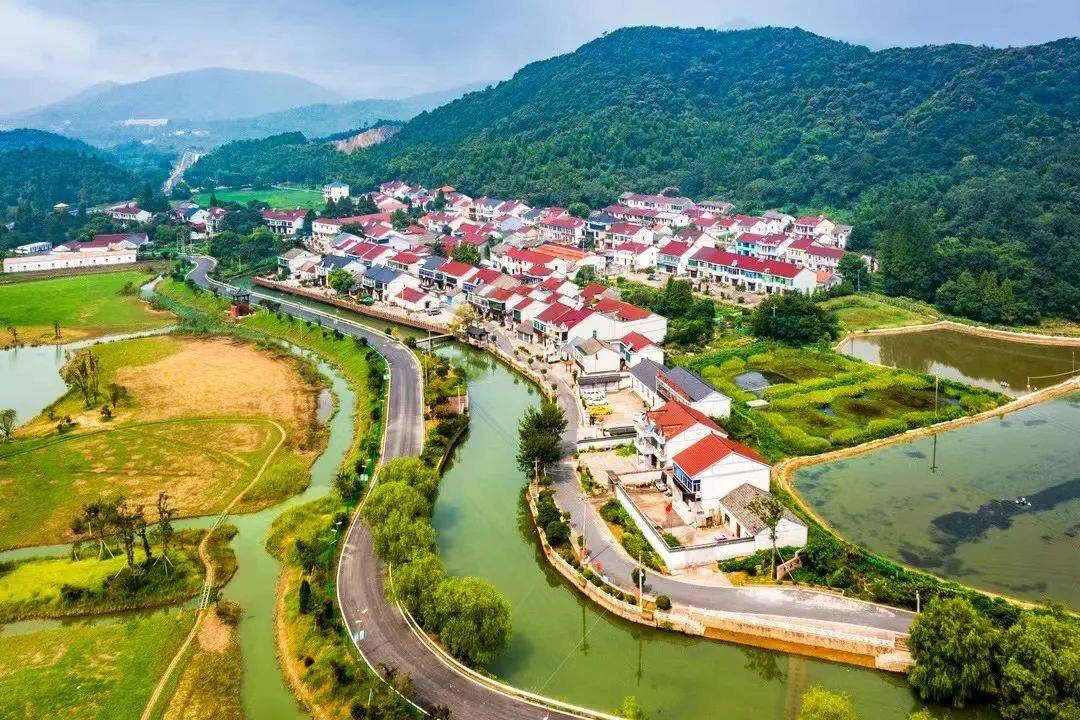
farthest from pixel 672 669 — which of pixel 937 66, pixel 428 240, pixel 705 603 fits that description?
pixel 937 66

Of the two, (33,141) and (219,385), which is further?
(33,141)

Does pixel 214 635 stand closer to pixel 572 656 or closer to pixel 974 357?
pixel 572 656

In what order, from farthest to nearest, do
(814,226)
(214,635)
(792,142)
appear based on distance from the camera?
1. (792,142)
2. (814,226)
3. (214,635)

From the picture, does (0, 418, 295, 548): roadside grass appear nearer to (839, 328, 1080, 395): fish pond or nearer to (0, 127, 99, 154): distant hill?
(839, 328, 1080, 395): fish pond

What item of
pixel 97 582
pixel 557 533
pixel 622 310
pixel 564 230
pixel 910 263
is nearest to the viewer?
pixel 97 582

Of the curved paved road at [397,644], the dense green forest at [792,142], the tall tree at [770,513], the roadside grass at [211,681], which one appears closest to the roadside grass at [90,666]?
the roadside grass at [211,681]

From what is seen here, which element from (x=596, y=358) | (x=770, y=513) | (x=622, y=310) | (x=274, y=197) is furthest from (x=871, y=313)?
(x=274, y=197)
